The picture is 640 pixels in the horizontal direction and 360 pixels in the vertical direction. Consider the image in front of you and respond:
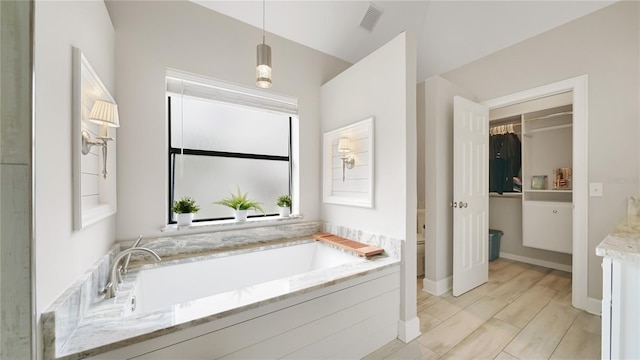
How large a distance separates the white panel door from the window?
184 centimetres

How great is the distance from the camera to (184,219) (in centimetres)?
204

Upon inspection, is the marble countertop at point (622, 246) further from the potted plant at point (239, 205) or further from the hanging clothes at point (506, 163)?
the hanging clothes at point (506, 163)

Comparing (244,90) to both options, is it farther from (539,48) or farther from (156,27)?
(539,48)

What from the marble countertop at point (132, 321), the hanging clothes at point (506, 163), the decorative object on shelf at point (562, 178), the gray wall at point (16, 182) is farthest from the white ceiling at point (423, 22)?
the marble countertop at point (132, 321)

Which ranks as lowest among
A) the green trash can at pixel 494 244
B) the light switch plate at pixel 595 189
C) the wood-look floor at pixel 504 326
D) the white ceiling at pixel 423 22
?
the wood-look floor at pixel 504 326

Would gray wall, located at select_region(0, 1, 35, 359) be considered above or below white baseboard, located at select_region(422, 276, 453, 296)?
A: above

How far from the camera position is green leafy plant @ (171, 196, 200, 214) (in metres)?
2.04

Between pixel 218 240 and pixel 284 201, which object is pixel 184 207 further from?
pixel 284 201

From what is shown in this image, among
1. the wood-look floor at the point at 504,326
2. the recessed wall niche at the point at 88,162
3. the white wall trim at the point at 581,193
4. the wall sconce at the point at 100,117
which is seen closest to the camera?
the recessed wall niche at the point at 88,162

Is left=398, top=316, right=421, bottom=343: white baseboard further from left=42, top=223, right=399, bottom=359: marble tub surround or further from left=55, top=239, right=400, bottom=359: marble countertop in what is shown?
left=55, top=239, right=400, bottom=359: marble countertop

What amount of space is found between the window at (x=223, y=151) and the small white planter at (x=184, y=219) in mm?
185

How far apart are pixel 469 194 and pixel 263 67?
2.49 m

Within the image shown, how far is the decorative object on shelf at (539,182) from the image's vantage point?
349 cm

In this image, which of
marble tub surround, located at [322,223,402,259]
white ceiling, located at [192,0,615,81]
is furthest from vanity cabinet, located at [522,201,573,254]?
marble tub surround, located at [322,223,402,259]
